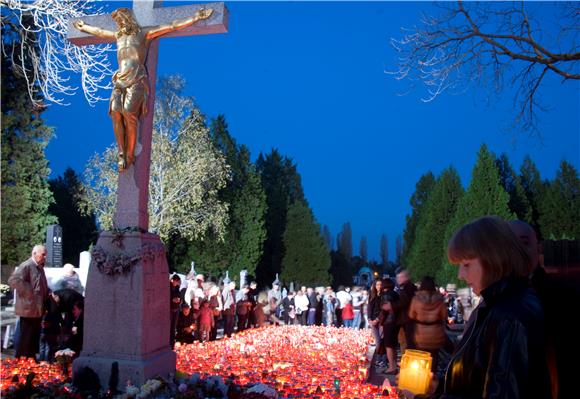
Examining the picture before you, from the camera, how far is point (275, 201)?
47.1 metres

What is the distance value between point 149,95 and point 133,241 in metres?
1.89

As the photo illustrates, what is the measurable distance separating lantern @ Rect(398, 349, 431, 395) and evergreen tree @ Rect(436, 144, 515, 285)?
36850 millimetres

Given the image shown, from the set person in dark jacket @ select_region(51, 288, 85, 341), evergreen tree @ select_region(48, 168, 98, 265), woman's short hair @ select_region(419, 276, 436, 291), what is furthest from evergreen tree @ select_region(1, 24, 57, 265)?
evergreen tree @ select_region(48, 168, 98, 265)

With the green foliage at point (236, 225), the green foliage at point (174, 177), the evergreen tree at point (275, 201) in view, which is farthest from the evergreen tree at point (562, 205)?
the green foliage at point (174, 177)

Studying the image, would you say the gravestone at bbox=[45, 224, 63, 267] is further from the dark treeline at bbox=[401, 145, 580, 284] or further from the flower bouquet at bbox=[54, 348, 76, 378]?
the dark treeline at bbox=[401, 145, 580, 284]

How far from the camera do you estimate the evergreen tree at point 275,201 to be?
4375 cm

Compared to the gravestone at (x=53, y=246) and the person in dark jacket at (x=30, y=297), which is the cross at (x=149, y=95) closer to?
the person in dark jacket at (x=30, y=297)

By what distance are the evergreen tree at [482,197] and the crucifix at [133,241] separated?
3361cm

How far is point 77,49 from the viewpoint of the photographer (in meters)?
8.71

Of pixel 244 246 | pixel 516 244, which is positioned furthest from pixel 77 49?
pixel 244 246

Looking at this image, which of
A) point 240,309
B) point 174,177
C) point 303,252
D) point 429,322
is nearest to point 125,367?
point 429,322

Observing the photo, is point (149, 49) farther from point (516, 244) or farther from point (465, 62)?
point (516, 244)

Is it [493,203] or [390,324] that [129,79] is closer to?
[390,324]

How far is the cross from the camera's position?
652cm
